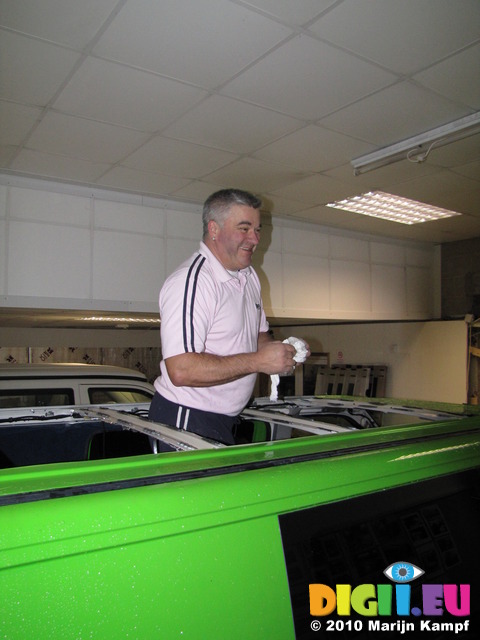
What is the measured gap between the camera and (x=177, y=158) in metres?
3.77

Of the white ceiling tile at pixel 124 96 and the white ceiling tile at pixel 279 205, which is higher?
the white ceiling tile at pixel 279 205

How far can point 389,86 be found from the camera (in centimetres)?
277

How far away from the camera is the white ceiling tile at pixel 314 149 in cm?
342

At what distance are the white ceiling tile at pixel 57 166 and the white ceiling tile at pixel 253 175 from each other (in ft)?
3.22

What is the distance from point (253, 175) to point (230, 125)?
966 mm

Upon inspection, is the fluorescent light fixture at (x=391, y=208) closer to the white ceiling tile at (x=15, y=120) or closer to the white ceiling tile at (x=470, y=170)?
the white ceiling tile at (x=470, y=170)

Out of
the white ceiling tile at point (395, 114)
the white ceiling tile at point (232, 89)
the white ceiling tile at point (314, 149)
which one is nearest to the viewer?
the white ceiling tile at point (232, 89)

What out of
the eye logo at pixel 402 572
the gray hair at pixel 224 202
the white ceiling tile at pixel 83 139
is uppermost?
the white ceiling tile at pixel 83 139

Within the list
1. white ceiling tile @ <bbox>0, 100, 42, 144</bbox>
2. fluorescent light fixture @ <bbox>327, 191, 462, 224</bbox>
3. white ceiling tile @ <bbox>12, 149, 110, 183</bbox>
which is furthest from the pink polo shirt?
fluorescent light fixture @ <bbox>327, 191, 462, 224</bbox>

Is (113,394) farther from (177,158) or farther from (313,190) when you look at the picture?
(313,190)

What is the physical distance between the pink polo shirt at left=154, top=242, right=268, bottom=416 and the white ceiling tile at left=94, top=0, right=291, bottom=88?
40.3 inches

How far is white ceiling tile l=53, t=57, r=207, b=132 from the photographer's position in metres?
2.59

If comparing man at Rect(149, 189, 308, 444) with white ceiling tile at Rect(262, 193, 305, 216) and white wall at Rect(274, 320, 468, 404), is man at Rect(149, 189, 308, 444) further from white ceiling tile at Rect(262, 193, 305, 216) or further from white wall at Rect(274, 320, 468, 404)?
white wall at Rect(274, 320, 468, 404)

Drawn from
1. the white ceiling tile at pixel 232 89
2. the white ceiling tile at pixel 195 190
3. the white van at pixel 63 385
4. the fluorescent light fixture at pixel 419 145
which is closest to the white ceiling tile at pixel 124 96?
the white ceiling tile at pixel 232 89
